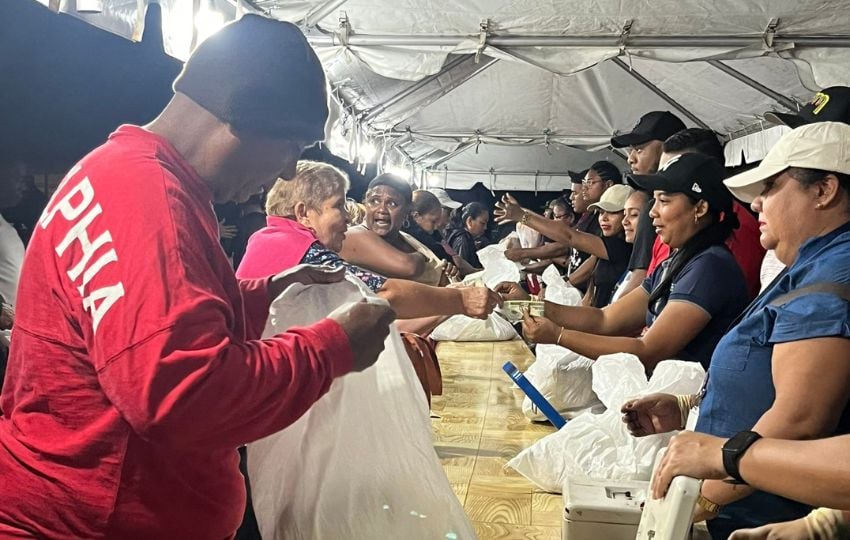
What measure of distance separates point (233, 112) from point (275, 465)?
703 mm

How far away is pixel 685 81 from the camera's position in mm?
5094

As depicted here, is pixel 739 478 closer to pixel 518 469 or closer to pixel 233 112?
pixel 233 112

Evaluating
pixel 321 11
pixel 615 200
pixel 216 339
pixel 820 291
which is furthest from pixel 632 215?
pixel 216 339

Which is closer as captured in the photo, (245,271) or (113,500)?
(113,500)

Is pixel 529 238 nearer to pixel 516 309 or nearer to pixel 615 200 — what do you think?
pixel 615 200

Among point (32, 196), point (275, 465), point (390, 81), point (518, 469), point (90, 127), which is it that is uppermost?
point (390, 81)

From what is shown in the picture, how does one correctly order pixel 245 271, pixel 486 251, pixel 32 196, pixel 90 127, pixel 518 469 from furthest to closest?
pixel 486 251 → pixel 518 469 → pixel 245 271 → pixel 90 127 → pixel 32 196

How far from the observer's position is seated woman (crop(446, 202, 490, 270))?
294 inches

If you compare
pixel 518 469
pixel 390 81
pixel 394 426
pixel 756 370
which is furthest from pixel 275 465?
pixel 390 81

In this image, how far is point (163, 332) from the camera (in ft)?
2.46

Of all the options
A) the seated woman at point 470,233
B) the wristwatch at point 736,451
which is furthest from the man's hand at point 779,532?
the seated woman at point 470,233

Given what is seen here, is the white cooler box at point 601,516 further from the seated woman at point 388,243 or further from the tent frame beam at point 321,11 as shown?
the tent frame beam at point 321,11

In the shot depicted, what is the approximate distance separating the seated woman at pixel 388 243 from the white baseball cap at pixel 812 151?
189cm

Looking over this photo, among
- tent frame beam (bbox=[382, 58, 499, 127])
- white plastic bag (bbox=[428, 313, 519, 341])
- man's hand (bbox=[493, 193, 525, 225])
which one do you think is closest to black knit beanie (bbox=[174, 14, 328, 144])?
man's hand (bbox=[493, 193, 525, 225])
